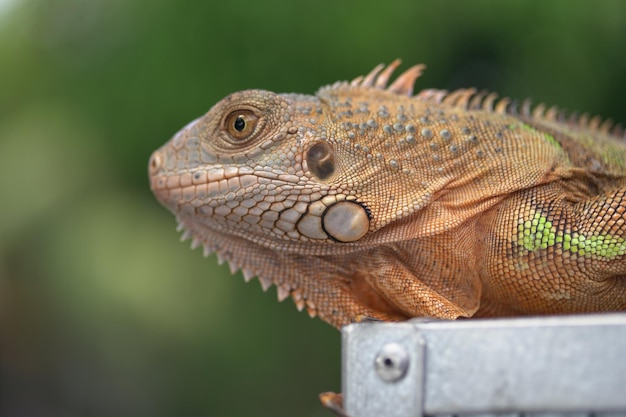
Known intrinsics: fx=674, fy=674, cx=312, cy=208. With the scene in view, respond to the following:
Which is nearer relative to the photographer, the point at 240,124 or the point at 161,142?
the point at 240,124

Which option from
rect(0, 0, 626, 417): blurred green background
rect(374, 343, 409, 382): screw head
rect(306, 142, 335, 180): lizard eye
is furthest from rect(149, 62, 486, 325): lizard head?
rect(0, 0, 626, 417): blurred green background

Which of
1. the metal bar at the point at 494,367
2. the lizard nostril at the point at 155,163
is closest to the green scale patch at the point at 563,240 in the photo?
the metal bar at the point at 494,367

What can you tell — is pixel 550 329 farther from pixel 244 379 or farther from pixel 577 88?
pixel 244 379

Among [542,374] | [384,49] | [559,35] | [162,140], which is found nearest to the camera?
[542,374]

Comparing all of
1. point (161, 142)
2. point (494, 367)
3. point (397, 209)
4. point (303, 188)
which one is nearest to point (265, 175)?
point (303, 188)

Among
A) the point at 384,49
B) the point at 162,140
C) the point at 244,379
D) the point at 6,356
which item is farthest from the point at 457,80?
the point at 6,356

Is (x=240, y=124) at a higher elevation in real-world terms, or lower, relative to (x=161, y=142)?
lower

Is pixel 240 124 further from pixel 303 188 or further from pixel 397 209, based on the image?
pixel 397 209
